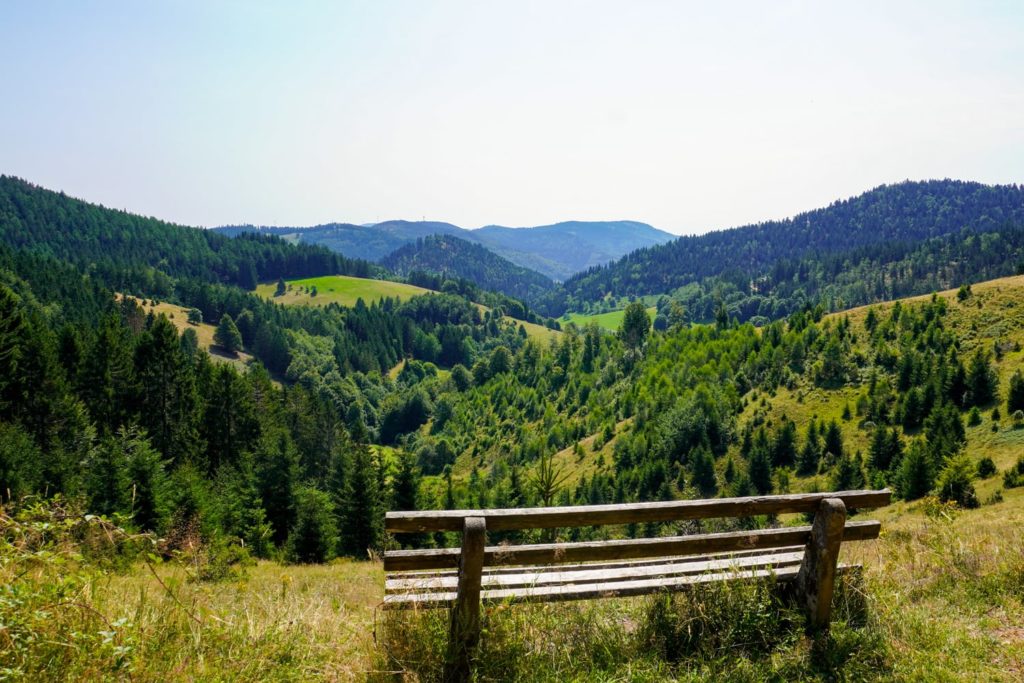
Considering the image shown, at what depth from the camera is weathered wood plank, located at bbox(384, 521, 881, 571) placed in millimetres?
5438

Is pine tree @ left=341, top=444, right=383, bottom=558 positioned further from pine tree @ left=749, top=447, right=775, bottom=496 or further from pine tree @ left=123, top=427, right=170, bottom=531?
pine tree @ left=749, top=447, right=775, bottom=496

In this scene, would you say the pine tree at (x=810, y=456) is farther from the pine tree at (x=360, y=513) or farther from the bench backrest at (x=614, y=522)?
the bench backrest at (x=614, y=522)

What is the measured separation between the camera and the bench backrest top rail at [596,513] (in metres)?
5.20

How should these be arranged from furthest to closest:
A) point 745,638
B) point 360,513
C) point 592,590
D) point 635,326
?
1. point 635,326
2. point 360,513
3. point 745,638
4. point 592,590

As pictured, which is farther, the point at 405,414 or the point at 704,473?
the point at 405,414

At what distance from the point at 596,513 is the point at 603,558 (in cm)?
69

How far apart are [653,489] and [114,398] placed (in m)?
64.7

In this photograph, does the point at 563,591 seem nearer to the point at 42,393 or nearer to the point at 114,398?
the point at 42,393

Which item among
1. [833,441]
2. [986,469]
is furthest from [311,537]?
[833,441]

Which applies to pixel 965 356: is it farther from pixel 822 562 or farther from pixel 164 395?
pixel 164 395

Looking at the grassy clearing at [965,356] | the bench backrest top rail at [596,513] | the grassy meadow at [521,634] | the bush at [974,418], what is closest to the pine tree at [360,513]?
the grassy meadow at [521,634]

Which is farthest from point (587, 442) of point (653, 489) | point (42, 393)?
point (42, 393)

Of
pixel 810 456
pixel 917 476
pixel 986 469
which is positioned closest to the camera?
pixel 986 469

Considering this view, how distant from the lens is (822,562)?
19.9 feet
